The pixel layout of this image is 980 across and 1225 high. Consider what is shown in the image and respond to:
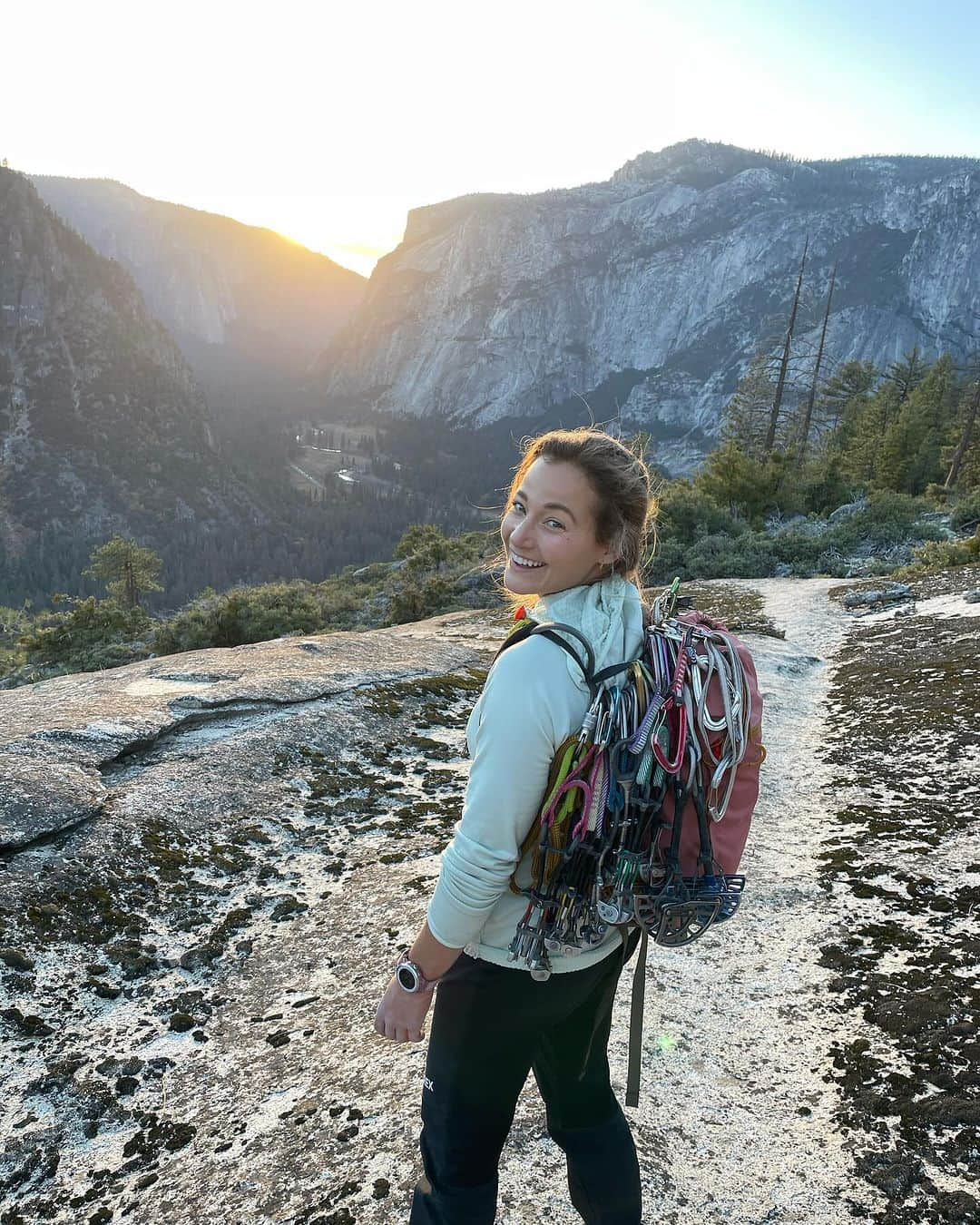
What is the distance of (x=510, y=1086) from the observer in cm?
194

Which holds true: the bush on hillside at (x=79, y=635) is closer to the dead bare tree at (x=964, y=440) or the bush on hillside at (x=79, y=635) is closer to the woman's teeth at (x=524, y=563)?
the woman's teeth at (x=524, y=563)

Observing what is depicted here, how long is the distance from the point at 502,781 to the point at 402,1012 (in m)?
0.78

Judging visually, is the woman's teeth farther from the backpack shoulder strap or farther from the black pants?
the black pants

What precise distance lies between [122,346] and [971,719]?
182946 millimetres

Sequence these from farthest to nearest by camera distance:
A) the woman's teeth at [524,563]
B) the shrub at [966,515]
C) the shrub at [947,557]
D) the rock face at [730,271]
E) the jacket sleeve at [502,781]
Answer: the rock face at [730,271] → the shrub at [966,515] → the shrub at [947,557] → the woman's teeth at [524,563] → the jacket sleeve at [502,781]

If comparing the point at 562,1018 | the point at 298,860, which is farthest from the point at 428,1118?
the point at 298,860

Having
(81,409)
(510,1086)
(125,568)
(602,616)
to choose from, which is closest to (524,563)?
(602,616)

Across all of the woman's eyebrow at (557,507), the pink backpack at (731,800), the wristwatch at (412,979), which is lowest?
the wristwatch at (412,979)

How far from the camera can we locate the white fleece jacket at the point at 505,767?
166 centimetres

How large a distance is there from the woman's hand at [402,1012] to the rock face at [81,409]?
6126 inches

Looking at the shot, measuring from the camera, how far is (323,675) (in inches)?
344

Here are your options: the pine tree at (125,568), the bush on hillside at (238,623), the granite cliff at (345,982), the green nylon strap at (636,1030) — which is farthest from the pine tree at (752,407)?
the green nylon strap at (636,1030)

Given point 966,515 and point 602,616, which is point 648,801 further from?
point 966,515

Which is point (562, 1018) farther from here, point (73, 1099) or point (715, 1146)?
point (73, 1099)
